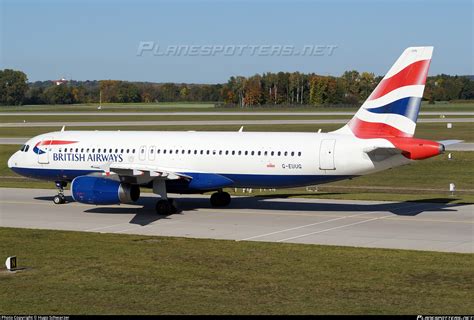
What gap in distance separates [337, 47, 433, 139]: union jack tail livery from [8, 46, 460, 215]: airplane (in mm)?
42

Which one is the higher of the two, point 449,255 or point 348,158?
point 348,158

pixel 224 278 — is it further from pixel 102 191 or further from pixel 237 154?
pixel 237 154

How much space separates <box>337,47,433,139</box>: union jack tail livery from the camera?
3425 cm

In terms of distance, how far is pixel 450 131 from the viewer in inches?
3674

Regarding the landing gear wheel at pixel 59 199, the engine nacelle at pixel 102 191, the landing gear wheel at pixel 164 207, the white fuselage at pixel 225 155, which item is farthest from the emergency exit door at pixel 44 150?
the landing gear wheel at pixel 164 207

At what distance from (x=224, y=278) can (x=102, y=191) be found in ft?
46.2

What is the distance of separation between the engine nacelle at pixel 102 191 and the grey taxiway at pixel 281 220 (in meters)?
0.92

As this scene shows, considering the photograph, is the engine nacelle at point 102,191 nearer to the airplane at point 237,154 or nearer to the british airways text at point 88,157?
the airplane at point 237,154

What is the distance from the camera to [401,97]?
113 ft

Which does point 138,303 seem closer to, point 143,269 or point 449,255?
point 143,269

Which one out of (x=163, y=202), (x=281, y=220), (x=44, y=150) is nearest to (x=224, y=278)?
(x=281, y=220)

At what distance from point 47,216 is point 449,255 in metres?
19.0

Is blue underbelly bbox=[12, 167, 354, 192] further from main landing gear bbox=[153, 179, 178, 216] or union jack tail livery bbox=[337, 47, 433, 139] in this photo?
Result: union jack tail livery bbox=[337, 47, 433, 139]

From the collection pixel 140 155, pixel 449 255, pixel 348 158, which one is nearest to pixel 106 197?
pixel 140 155
